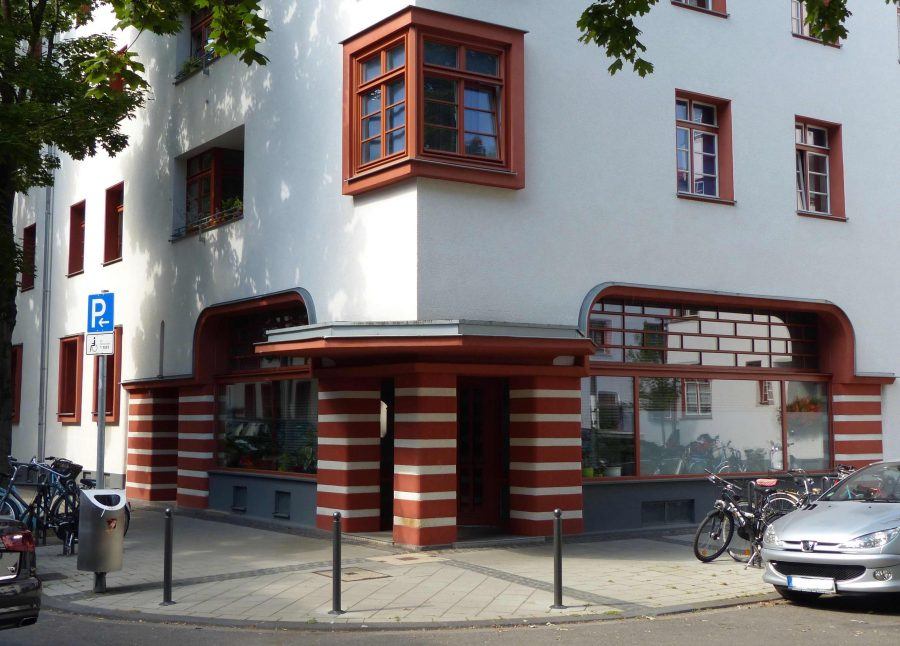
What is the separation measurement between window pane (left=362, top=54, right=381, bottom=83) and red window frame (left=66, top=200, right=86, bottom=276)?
12.7 meters

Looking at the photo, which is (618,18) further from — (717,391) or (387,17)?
(717,391)

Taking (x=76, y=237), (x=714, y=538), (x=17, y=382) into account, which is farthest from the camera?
(x=17, y=382)

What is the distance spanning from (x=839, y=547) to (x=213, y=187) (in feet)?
42.5

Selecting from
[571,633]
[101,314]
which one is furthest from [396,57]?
[571,633]

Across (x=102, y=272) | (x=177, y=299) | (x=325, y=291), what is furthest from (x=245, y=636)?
(x=102, y=272)

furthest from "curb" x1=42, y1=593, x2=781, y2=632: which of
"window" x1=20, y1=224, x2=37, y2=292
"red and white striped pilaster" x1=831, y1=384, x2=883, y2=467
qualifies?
"window" x1=20, y1=224, x2=37, y2=292

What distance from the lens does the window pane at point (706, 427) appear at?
621 inches

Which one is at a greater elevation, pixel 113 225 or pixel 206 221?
pixel 113 225

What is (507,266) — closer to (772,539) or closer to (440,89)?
(440,89)

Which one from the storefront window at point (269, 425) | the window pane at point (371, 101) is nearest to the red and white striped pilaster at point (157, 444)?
the storefront window at point (269, 425)

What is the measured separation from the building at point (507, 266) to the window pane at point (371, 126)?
4cm

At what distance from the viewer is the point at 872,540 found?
Result: 938 centimetres

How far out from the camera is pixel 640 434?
15.6 meters

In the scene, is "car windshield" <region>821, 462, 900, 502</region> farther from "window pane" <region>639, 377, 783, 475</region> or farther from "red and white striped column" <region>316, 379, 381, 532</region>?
"red and white striped column" <region>316, 379, 381, 532</region>
